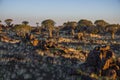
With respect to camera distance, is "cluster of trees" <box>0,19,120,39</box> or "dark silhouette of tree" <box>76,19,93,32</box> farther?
"dark silhouette of tree" <box>76,19,93,32</box>

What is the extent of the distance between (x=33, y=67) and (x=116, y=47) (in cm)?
3793

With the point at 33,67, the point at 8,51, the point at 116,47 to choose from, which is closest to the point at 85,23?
the point at 116,47

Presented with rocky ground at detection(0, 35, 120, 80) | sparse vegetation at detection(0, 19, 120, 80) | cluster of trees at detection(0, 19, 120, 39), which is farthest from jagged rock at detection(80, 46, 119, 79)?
cluster of trees at detection(0, 19, 120, 39)

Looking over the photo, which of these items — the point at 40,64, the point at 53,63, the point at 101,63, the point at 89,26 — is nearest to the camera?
the point at 101,63

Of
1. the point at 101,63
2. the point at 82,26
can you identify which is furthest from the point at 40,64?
the point at 82,26

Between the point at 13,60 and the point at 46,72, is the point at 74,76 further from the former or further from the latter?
the point at 13,60

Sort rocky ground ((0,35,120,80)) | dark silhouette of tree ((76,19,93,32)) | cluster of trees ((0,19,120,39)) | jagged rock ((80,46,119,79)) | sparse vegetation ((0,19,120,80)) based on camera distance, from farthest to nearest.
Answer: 1. dark silhouette of tree ((76,19,93,32))
2. cluster of trees ((0,19,120,39))
3. rocky ground ((0,35,120,80))
4. sparse vegetation ((0,19,120,80))
5. jagged rock ((80,46,119,79))

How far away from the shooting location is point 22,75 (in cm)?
5319

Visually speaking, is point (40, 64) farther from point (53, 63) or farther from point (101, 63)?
point (101, 63)

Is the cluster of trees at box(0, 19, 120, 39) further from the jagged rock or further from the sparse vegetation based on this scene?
the jagged rock

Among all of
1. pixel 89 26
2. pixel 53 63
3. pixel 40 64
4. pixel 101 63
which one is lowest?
pixel 89 26

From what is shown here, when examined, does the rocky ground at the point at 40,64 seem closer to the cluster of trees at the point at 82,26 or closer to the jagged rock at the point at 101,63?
the jagged rock at the point at 101,63

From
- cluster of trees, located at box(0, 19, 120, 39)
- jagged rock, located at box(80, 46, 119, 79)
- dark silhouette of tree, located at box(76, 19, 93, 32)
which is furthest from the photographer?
dark silhouette of tree, located at box(76, 19, 93, 32)

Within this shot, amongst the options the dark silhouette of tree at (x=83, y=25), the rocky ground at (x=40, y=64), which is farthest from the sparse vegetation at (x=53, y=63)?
the dark silhouette of tree at (x=83, y=25)
